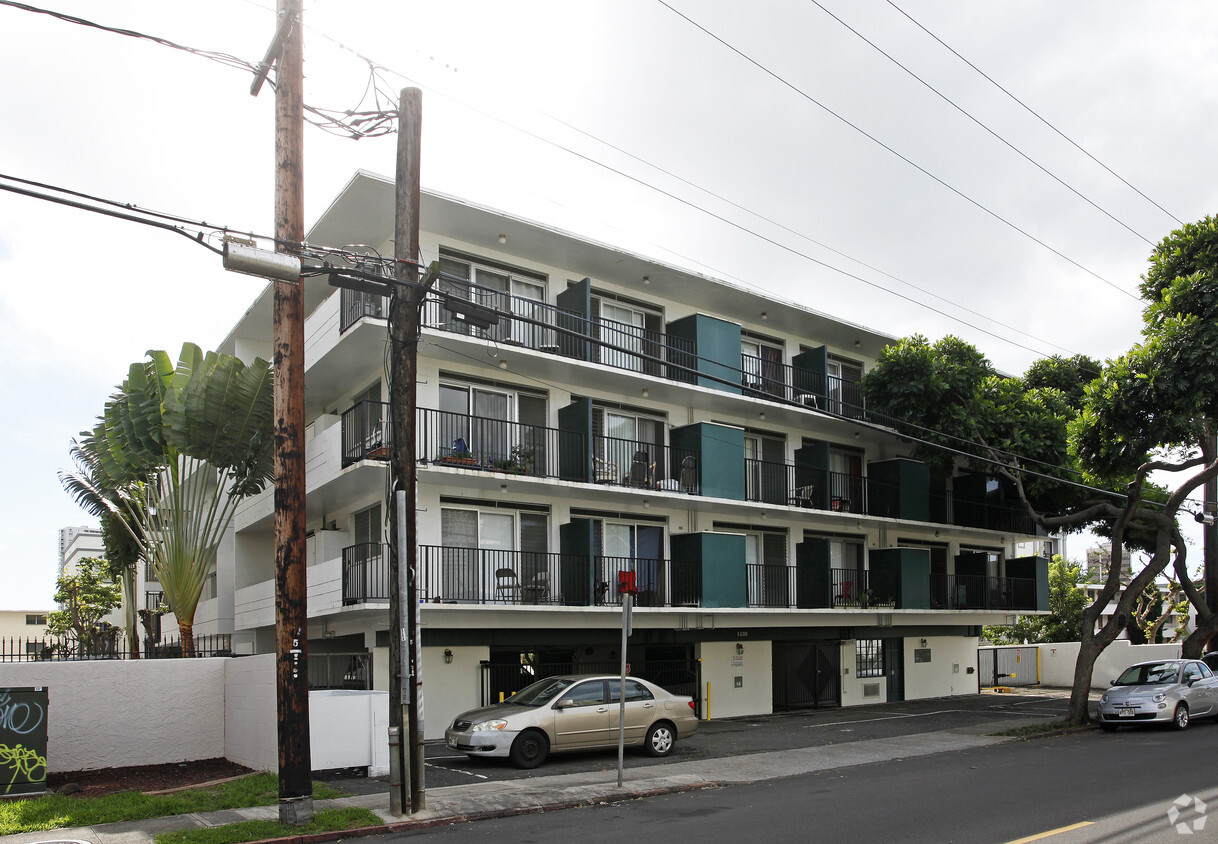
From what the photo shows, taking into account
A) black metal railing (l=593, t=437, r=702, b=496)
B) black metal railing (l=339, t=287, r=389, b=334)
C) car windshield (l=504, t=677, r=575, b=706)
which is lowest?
car windshield (l=504, t=677, r=575, b=706)

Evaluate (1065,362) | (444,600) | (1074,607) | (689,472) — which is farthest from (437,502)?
(1074,607)

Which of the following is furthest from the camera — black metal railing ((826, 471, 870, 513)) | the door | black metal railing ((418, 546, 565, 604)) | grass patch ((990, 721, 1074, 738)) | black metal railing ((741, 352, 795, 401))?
black metal railing ((826, 471, 870, 513))

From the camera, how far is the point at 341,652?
2198cm

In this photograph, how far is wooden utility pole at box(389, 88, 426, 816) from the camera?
1151 cm

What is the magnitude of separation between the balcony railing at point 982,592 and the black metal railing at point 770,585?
5.88 metres

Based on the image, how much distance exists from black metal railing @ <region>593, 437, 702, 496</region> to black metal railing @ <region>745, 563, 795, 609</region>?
3011mm

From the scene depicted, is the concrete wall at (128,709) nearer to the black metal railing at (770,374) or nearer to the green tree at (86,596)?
the black metal railing at (770,374)

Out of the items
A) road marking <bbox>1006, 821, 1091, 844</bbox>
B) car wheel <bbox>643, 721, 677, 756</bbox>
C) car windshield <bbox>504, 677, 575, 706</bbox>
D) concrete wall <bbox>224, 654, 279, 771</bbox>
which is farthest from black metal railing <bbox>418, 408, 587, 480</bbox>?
road marking <bbox>1006, 821, 1091, 844</bbox>

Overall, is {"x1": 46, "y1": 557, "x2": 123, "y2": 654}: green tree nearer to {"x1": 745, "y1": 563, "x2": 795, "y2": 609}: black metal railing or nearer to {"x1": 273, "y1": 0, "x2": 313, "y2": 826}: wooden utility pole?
{"x1": 745, "y1": 563, "x2": 795, "y2": 609}: black metal railing

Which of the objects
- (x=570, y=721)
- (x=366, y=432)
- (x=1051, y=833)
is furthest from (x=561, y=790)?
(x=366, y=432)

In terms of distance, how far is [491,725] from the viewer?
49.7 ft

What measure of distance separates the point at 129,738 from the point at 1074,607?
121ft

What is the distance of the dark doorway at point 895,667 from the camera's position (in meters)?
29.6

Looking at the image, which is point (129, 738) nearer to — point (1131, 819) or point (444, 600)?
point (444, 600)
